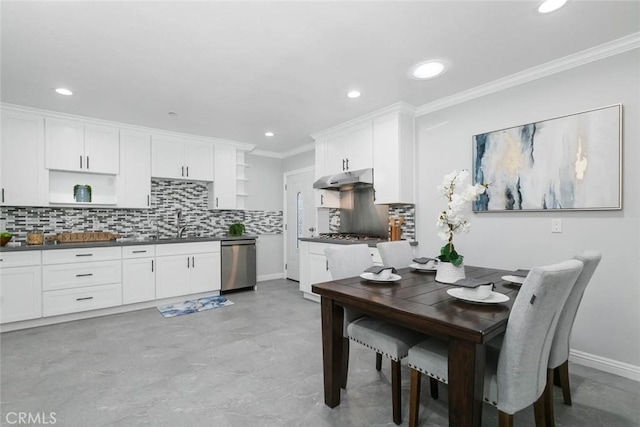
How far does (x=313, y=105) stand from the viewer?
345cm

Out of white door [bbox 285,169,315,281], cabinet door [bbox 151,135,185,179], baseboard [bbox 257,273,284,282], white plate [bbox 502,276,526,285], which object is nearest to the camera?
white plate [bbox 502,276,526,285]

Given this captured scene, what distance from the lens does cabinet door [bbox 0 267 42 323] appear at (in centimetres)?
320

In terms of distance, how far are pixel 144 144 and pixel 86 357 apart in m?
2.83

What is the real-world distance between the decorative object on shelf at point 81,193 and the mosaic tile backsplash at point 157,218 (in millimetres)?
206

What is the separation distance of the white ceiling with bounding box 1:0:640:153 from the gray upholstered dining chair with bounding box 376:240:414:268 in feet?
5.09

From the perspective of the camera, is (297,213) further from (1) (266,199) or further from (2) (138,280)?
(2) (138,280)

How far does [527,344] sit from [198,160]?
184 inches

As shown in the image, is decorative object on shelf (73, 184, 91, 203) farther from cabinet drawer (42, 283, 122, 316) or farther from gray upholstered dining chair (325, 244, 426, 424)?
gray upholstered dining chair (325, 244, 426, 424)

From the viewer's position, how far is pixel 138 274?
3957 mm

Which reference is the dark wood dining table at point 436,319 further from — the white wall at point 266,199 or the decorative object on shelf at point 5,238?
the white wall at point 266,199

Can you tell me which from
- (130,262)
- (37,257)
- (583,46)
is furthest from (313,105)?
(37,257)

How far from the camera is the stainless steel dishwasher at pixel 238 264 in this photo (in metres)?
4.71

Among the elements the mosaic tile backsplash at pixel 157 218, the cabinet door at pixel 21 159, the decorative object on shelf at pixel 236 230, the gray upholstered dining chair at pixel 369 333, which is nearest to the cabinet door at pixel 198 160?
the mosaic tile backsplash at pixel 157 218

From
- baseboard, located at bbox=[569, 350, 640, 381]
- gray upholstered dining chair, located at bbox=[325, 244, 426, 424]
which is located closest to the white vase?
gray upholstered dining chair, located at bbox=[325, 244, 426, 424]
